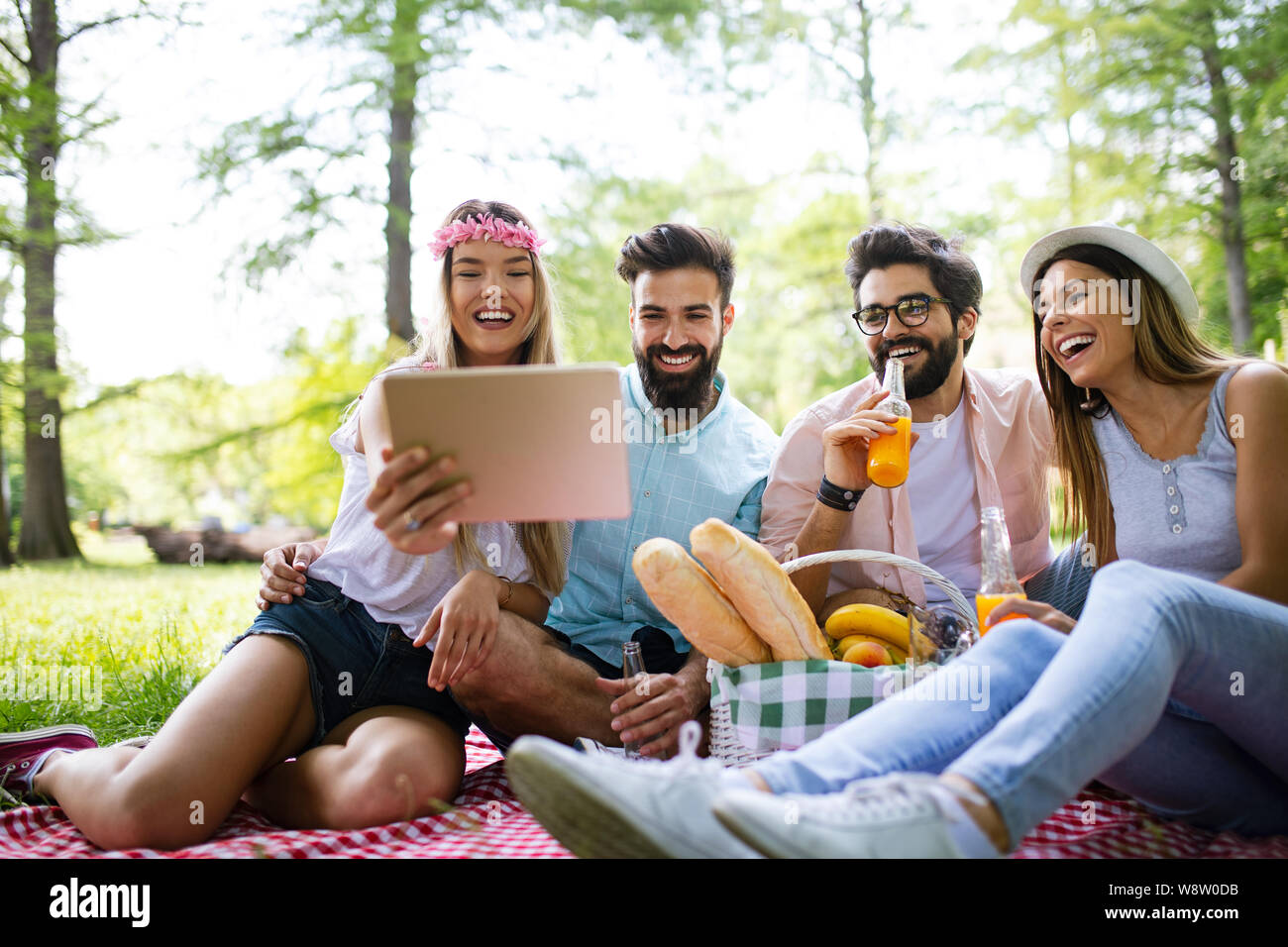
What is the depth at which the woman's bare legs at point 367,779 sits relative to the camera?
231 centimetres

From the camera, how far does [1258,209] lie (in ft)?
30.5

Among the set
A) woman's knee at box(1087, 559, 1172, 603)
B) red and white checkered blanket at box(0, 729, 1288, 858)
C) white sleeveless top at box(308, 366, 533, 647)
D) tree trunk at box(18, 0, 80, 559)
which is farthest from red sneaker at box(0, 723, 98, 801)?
tree trunk at box(18, 0, 80, 559)

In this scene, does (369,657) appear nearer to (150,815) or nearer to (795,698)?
(150,815)

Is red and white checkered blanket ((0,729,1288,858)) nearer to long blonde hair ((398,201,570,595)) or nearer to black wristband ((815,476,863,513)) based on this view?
long blonde hair ((398,201,570,595))

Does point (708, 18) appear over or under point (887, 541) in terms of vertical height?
over

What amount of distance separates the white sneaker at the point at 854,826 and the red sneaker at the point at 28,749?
7.13ft

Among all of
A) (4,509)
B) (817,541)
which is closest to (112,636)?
(817,541)

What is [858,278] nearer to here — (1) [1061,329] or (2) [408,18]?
(1) [1061,329]

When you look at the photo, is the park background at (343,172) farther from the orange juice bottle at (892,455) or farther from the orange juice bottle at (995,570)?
the orange juice bottle at (995,570)

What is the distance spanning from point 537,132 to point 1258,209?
283 inches

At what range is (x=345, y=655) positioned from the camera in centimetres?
259

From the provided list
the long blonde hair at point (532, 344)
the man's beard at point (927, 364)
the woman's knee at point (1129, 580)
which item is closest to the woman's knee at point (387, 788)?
the long blonde hair at point (532, 344)

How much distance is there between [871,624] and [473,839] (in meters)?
1.18

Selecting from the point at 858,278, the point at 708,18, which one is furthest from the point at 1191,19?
the point at 858,278
